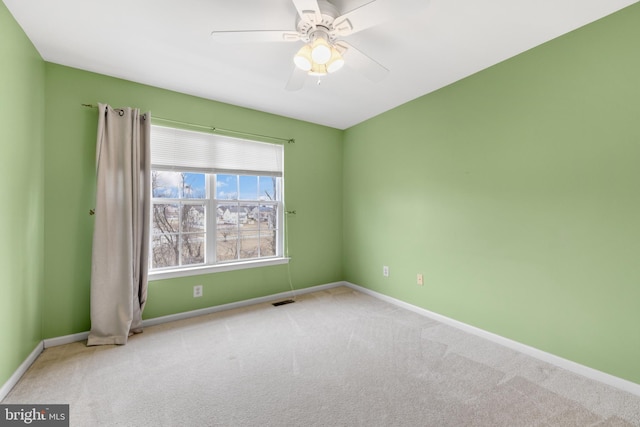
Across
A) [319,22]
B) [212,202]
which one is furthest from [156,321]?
[319,22]

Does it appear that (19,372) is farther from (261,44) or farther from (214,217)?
(261,44)

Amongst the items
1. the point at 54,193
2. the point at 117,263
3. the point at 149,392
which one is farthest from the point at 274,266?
the point at 54,193

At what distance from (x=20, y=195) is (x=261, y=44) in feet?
6.85

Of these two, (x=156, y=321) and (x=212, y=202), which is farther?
(x=212, y=202)

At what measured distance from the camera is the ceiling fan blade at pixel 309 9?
1.41 meters

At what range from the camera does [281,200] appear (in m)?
3.70

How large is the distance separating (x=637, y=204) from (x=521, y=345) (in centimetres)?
132

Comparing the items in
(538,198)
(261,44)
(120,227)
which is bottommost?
(120,227)

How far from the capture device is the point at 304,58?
1.73m

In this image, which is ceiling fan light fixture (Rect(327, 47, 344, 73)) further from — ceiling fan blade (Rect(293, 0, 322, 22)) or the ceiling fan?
ceiling fan blade (Rect(293, 0, 322, 22))

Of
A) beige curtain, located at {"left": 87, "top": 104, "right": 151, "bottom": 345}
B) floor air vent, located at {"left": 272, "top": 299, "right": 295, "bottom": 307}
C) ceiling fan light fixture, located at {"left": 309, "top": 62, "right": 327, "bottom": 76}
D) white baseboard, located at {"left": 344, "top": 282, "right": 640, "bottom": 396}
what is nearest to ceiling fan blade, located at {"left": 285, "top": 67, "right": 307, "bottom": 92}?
ceiling fan light fixture, located at {"left": 309, "top": 62, "right": 327, "bottom": 76}

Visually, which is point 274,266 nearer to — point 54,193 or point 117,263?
point 117,263

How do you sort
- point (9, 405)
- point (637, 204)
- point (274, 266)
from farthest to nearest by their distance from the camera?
1. point (274, 266)
2. point (637, 204)
3. point (9, 405)

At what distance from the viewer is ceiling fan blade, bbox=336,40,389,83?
1.82 metres
